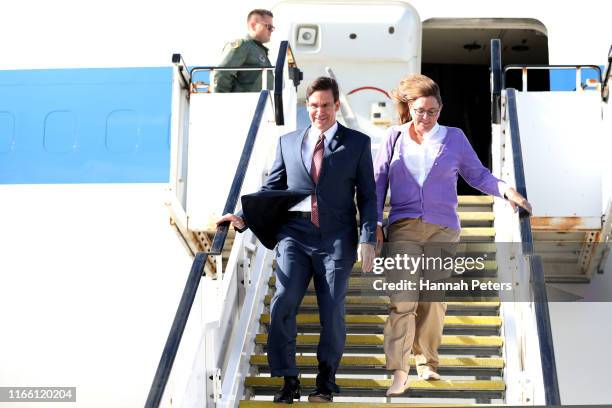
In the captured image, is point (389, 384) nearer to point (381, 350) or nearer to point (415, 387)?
point (415, 387)

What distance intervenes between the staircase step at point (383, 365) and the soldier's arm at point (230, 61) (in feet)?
8.68

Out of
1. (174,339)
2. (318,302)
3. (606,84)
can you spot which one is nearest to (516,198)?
(318,302)

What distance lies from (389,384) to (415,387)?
0.17m

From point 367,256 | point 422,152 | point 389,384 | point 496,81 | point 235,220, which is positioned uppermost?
point 496,81

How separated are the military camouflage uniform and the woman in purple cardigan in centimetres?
260

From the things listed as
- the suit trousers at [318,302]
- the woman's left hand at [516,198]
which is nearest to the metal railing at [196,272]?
the suit trousers at [318,302]

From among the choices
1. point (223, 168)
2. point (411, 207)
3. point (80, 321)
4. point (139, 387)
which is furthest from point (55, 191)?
point (411, 207)

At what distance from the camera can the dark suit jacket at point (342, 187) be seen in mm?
4867

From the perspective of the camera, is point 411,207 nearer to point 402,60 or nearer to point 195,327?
point 195,327

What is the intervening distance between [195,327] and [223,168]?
214 centimetres

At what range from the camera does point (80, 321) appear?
9.09m

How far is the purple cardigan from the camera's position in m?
4.98

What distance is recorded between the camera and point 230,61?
7.58m

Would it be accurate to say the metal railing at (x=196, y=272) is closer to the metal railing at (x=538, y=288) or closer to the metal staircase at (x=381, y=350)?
the metal staircase at (x=381, y=350)
